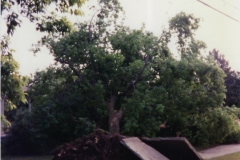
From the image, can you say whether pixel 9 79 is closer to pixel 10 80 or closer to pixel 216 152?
pixel 10 80

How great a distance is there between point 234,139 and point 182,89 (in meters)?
8.49

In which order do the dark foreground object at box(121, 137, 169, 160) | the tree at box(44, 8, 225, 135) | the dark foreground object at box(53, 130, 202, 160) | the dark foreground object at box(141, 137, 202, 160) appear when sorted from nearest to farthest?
1. the dark foreground object at box(121, 137, 169, 160)
2. the dark foreground object at box(53, 130, 202, 160)
3. the dark foreground object at box(141, 137, 202, 160)
4. the tree at box(44, 8, 225, 135)

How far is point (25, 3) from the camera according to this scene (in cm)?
822

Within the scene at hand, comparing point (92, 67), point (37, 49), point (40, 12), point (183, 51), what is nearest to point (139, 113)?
point (92, 67)

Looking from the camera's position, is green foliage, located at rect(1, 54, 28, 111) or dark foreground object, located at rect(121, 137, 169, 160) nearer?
dark foreground object, located at rect(121, 137, 169, 160)

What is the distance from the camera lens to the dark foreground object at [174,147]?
7.22 meters

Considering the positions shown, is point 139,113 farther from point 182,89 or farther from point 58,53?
point 58,53

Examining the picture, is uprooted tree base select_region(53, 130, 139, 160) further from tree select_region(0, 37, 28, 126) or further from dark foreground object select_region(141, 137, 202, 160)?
tree select_region(0, 37, 28, 126)

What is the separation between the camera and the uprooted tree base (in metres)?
6.65

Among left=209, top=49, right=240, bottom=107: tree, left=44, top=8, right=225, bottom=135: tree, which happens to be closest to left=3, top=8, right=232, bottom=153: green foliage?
left=44, top=8, right=225, bottom=135: tree

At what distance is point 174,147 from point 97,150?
166 centimetres

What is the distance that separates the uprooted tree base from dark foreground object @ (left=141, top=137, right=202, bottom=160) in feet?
2.29

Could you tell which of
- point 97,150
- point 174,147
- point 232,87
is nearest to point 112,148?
point 97,150

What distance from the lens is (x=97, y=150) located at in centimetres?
673
